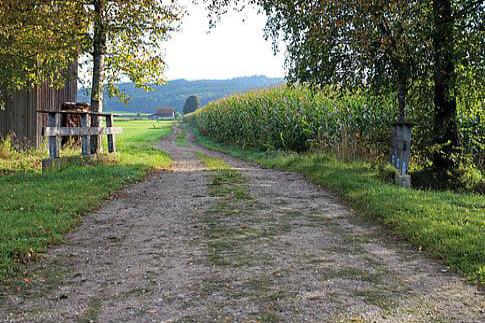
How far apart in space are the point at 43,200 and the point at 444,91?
803cm

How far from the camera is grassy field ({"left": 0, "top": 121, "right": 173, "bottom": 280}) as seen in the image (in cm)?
555

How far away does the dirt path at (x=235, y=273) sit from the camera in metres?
3.86

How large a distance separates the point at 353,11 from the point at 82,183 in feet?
20.5

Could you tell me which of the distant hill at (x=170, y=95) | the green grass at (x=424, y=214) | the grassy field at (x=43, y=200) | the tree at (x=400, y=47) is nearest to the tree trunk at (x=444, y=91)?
the tree at (x=400, y=47)

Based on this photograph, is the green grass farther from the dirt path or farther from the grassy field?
the grassy field

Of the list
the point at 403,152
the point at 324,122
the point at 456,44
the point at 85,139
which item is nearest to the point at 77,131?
the point at 85,139

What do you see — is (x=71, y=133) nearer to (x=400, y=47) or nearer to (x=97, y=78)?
(x=97, y=78)

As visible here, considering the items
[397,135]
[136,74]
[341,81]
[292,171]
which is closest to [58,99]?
[136,74]

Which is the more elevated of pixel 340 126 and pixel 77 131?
pixel 340 126

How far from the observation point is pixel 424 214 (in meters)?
7.21

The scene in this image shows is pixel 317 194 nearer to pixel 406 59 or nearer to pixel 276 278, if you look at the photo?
pixel 406 59

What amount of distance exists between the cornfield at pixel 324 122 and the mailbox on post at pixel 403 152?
68cm

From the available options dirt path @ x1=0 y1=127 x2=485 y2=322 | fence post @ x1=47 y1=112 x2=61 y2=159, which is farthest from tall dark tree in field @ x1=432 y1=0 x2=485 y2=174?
fence post @ x1=47 y1=112 x2=61 y2=159

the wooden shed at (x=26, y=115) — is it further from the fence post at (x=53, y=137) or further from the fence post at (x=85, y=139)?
the fence post at (x=53, y=137)
